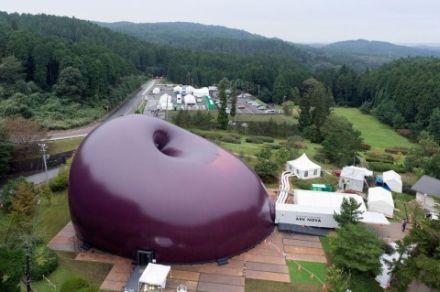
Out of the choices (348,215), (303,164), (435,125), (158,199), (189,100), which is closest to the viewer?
(158,199)

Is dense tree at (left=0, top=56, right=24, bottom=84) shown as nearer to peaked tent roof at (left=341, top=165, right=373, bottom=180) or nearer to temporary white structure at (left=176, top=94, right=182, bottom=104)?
temporary white structure at (left=176, top=94, right=182, bottom=104)

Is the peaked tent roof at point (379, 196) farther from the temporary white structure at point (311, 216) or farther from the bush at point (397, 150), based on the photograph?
the bush at point (397, 150)

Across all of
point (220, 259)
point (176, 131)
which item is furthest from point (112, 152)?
point (220, 259)

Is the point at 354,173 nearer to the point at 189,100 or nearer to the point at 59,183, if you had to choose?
the point at 59,183

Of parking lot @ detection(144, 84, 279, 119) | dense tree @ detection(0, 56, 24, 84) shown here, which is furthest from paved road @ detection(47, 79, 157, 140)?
dense tree @ detection(0, 56, 24, 84)

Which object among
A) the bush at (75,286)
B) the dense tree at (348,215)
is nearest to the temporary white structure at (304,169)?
the dense tree at (348,215)

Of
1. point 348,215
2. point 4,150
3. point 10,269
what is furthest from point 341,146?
point 4,150
